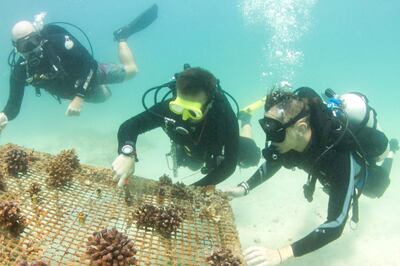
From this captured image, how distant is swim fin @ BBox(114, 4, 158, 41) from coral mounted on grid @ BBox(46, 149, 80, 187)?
8144 millimetres

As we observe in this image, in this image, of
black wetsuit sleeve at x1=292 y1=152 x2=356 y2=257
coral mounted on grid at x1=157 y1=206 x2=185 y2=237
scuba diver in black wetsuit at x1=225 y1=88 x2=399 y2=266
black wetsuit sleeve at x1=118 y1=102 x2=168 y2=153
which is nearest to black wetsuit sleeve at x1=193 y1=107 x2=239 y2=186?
scuba diver in black wetsuit at x1=225 y1=88 x2=399 y2=266

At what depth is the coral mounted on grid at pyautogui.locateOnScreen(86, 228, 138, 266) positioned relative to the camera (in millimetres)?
3314

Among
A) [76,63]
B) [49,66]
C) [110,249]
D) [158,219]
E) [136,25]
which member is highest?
[136,25]

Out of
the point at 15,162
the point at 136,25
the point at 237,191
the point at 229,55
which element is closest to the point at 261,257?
the point at 237,191

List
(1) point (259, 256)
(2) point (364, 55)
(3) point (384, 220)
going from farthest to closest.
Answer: (2) point (364, 55) → (3) point (384, 220) → (1) point (259, 256)

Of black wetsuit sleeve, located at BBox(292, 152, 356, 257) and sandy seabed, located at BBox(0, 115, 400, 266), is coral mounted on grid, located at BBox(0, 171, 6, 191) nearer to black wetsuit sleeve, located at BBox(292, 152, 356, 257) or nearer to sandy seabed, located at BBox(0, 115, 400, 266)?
black wetsuit sleeve, located at BBox(292, 152, 356, 257)

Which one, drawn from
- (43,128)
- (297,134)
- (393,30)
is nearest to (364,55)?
(393,30)

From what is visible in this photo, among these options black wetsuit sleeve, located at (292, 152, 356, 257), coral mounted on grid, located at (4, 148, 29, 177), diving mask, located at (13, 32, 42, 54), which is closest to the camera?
black wetsuit sleeve, located at (292, 152, 356, 257)

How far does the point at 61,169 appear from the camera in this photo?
16.8 feet

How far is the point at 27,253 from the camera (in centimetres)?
355

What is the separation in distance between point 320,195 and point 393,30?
102785 mm

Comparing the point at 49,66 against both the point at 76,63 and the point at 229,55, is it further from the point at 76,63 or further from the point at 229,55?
the point at 229,55

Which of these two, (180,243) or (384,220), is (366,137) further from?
(384,220)

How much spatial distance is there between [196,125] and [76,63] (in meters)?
5.29
